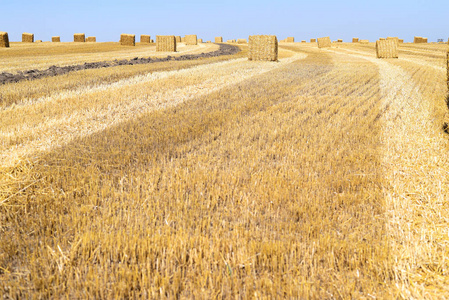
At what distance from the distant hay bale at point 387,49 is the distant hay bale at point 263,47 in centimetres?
1007

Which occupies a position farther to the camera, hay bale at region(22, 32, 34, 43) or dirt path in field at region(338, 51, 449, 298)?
hay bale at region(22, 32, 34, 43)

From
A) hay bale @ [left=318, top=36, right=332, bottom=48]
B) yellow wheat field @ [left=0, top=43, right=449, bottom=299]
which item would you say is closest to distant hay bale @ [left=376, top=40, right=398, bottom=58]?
hay bale @ [left=318, top=36, right=332, bottom=48]

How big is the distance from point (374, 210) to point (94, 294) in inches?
101

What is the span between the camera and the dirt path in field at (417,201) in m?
2.64

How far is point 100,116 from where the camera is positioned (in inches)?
295

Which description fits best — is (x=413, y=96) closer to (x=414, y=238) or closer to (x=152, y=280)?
(x=414, y=238)

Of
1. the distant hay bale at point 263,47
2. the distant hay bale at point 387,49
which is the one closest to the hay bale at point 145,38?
the distant hay bale at point 263,47

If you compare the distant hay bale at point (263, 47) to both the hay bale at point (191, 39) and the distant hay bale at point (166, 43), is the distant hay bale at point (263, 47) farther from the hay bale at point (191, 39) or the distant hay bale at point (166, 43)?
the hay bale at point (191, 39)

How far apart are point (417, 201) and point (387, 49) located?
26645 millimetres

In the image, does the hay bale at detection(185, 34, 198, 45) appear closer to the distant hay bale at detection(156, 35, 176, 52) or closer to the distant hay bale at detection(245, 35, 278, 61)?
the distant hay bale at detection(156, 35, 176, 52)

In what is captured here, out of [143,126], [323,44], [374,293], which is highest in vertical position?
[323,44]

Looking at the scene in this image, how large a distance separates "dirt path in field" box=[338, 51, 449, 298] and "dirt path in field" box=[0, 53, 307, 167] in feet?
13.3

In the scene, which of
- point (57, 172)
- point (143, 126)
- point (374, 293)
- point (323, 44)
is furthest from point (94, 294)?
point (323, 44)

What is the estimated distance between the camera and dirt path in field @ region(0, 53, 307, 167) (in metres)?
5.61
